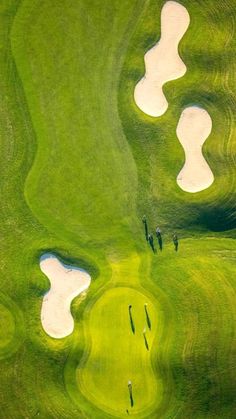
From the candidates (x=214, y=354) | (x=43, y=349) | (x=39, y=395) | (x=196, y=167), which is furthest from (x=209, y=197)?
Answer: (x=39, y=395)

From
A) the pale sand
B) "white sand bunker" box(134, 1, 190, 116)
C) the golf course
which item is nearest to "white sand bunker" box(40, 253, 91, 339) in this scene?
the golf course

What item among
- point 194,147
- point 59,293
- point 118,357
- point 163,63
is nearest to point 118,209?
point 194,147

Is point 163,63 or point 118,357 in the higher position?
point 163,63

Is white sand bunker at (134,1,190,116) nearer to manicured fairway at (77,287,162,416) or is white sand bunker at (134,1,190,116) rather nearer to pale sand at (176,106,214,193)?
pale sand at (176,106,214,193)

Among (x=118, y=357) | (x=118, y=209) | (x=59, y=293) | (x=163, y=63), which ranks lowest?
(x=118, y=357)

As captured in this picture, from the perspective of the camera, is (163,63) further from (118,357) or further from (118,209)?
(118,357)

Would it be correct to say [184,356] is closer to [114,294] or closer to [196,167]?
[114,294]
